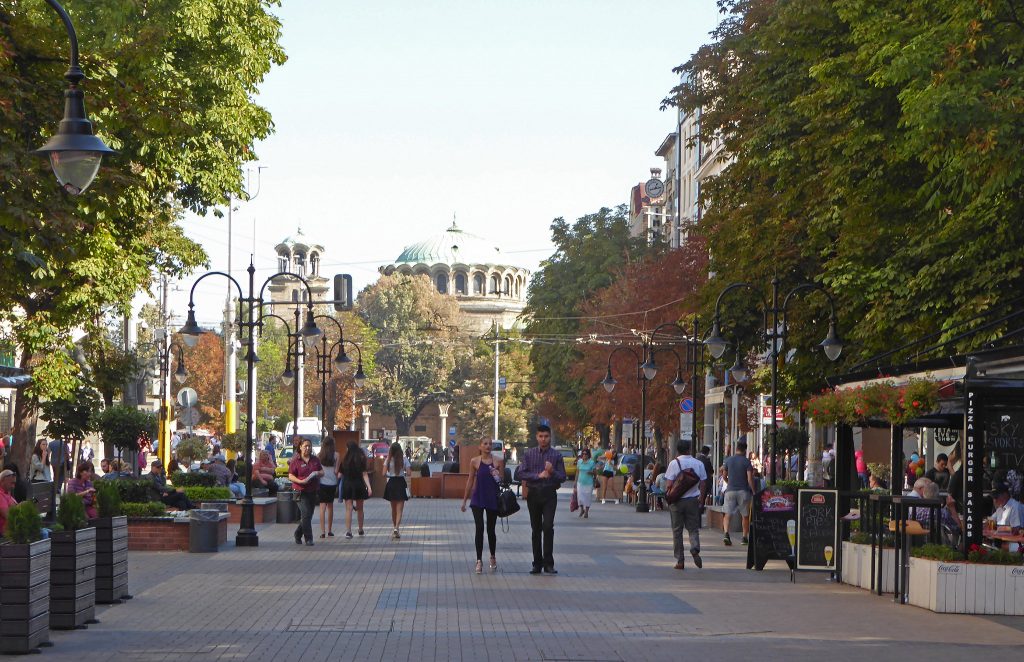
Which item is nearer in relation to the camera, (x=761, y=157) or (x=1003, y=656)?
(x=1003, y=656)

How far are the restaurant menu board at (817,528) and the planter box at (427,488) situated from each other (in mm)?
30015

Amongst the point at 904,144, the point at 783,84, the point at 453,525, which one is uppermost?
the point at 783,84

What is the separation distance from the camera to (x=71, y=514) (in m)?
Answer: 13.4

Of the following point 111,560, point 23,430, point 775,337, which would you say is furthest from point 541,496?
point 23,430

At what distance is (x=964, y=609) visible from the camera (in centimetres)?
1616

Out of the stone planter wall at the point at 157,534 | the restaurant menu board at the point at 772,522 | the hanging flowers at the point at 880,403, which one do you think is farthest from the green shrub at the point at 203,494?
the hanging flowers at the point at 880,403

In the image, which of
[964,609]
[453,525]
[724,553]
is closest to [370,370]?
[453,525]

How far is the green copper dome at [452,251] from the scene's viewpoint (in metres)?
178

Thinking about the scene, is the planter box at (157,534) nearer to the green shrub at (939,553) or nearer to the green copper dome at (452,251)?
the green shrub at (939,553)

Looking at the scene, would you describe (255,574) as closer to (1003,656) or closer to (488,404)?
(1003,656)

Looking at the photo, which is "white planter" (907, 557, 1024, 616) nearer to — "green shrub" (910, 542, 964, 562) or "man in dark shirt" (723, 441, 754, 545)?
"green shrub" (910, 542, 964, 562)

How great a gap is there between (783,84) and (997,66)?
9341mm

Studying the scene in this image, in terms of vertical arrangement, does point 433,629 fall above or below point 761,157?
below

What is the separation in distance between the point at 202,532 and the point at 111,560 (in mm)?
7956
